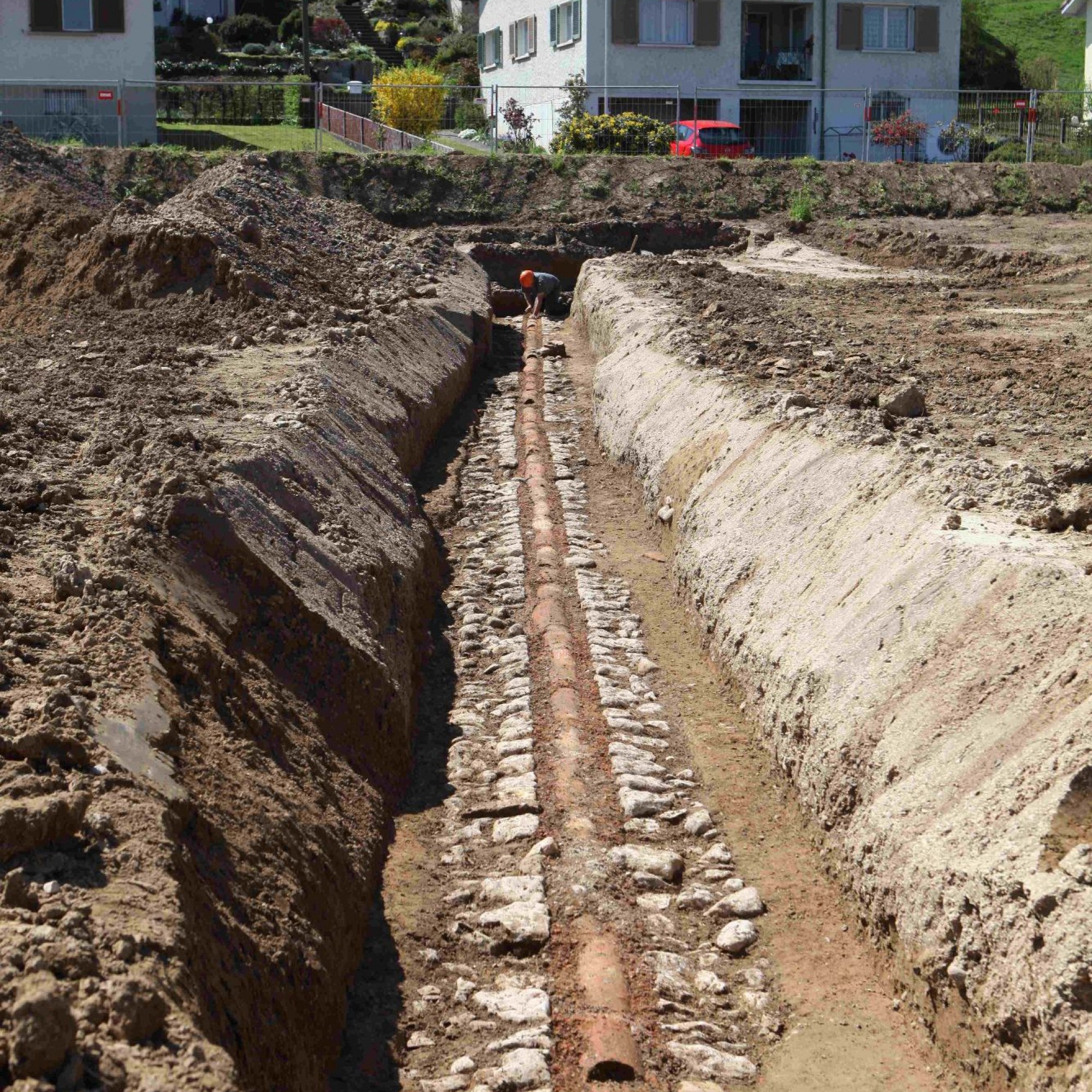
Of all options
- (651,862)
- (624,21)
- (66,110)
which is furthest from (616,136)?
(651,862)

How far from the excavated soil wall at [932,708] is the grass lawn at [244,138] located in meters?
24.1

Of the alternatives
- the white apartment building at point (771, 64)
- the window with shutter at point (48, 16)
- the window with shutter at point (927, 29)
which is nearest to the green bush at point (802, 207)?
the white apartment building at point (771, 64)

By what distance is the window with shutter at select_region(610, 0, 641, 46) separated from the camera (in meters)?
36.0

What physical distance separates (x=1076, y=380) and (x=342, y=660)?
7385mm

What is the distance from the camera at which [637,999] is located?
17.3ft

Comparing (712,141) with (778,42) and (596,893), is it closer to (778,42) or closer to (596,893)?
(778,42)

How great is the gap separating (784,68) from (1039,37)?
2444 cm

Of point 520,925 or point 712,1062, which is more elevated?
point 520,925

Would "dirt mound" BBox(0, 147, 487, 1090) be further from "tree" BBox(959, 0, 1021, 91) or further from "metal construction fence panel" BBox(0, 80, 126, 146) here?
"tree" BBox(959, 0, 1021, 91)

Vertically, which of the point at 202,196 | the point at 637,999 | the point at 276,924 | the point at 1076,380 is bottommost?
the point at 637,999

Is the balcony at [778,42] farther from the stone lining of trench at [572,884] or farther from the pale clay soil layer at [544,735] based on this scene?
the stone lining of trench at [572,884]

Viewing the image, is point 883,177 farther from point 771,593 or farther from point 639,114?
point 771,593

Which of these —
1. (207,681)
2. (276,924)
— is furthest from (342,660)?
(276,924)

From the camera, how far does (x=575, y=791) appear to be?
6867 millimetres
